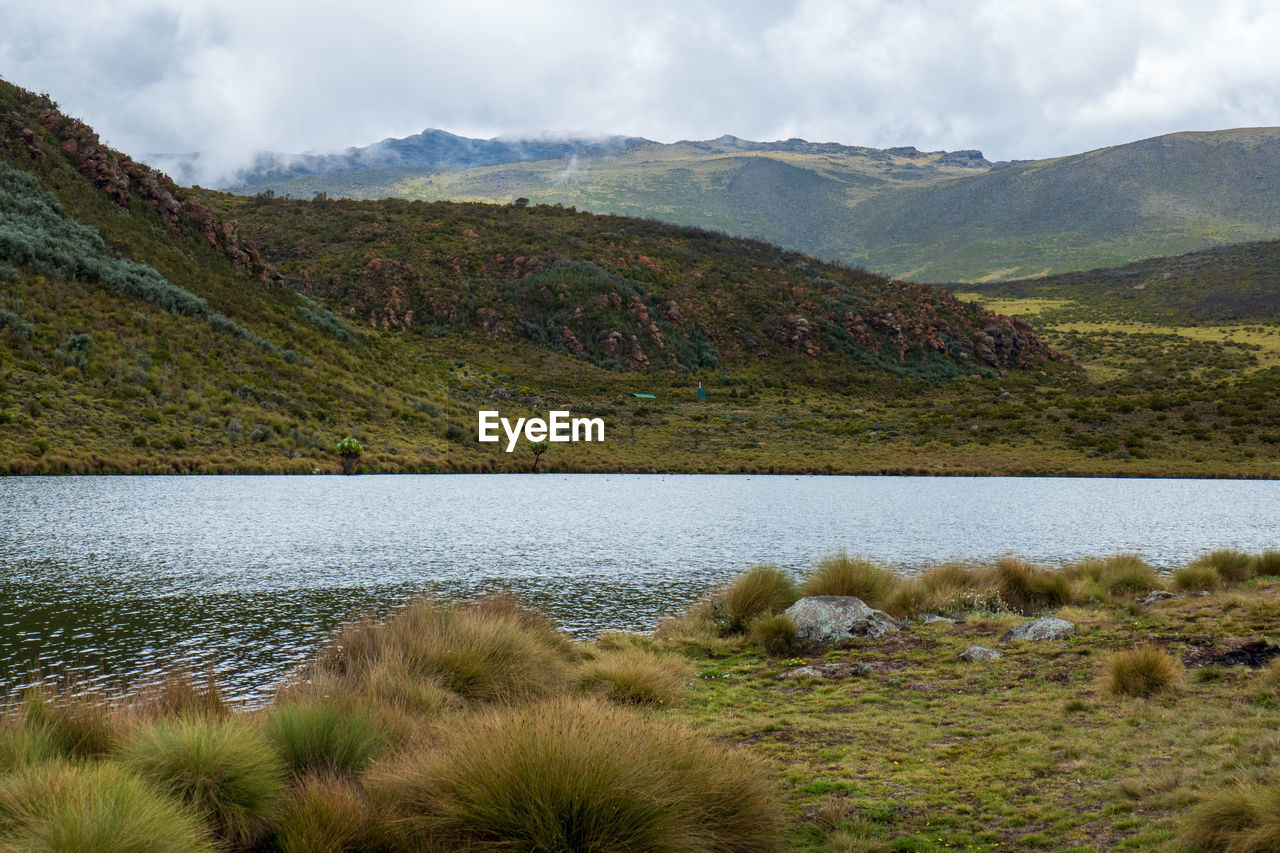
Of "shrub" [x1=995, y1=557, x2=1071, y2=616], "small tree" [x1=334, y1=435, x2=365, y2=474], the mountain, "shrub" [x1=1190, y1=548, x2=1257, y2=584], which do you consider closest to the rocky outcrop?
the mountain

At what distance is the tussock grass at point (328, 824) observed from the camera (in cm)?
498

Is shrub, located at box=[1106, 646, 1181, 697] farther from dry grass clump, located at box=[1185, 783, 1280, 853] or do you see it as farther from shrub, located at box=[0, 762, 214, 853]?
shrub, located at box=[0, 762, 214, 853]

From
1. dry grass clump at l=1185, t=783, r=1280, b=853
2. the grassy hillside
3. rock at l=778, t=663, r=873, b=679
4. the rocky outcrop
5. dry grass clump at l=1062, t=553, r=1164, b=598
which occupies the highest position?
the rocky outcrop

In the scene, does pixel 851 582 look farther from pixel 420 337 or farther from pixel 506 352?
pixel 420 337

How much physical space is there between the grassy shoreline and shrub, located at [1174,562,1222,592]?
13.0 feet

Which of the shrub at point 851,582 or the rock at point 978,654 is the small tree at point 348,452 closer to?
the shrub at point 851,582

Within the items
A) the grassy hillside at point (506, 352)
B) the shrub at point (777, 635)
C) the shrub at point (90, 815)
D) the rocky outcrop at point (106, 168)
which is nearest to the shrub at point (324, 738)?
the shrub at point (90, 815)

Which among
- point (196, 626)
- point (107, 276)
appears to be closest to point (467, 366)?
point (107, 276)

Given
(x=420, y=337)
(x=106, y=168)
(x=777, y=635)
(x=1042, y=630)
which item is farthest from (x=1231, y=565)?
(x=420, y=337)

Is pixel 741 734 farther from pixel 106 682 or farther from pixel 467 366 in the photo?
pixel 467 366

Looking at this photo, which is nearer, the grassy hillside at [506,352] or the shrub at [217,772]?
the shrub at [217,772]

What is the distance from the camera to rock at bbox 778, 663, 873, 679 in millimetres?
11062

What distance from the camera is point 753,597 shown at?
1490 cm

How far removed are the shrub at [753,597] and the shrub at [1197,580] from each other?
25.1ft
